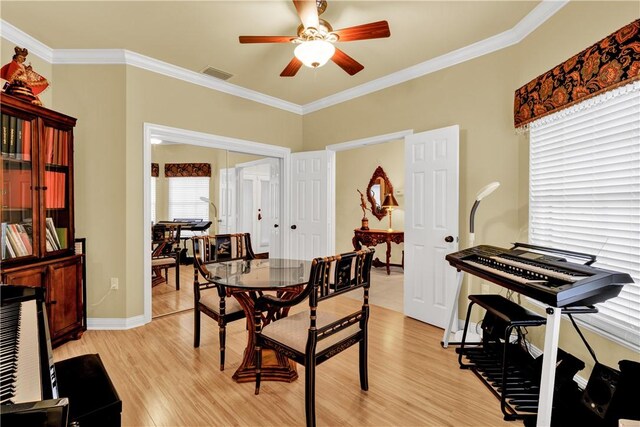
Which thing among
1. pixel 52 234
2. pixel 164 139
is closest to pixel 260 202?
pixel 164 139

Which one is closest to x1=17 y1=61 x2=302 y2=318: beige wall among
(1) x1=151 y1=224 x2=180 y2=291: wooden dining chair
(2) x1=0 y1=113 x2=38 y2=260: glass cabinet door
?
(1) x1=151 y1=224 x2=180 y2=291: wooden dining chair

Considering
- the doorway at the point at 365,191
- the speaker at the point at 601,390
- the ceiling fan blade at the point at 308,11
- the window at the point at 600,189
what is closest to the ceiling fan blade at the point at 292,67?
the ceiling fan blade at the point at 308,11

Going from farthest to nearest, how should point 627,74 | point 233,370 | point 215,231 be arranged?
point 215,231
point 233,370
point 627,74

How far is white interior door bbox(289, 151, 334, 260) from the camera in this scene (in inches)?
173

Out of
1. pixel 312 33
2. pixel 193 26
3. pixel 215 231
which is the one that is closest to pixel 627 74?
pixel 312 33

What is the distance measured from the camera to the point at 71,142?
286cm

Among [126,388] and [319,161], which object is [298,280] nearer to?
[126,388]

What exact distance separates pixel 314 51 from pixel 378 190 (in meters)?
4.39

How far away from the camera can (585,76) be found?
1971mm

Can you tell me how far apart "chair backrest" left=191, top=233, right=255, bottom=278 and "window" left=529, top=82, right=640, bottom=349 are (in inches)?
102

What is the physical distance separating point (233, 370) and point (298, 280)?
0.90 meters

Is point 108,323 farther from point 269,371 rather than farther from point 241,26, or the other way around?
point 241,26

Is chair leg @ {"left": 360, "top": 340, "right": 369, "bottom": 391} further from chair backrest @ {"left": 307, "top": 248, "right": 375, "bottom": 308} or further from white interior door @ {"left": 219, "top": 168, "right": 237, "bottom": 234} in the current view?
white interior door @ {"left": 219, "top": 168, "right": 237, "bottom": 234}

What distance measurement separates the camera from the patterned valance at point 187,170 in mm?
3811
